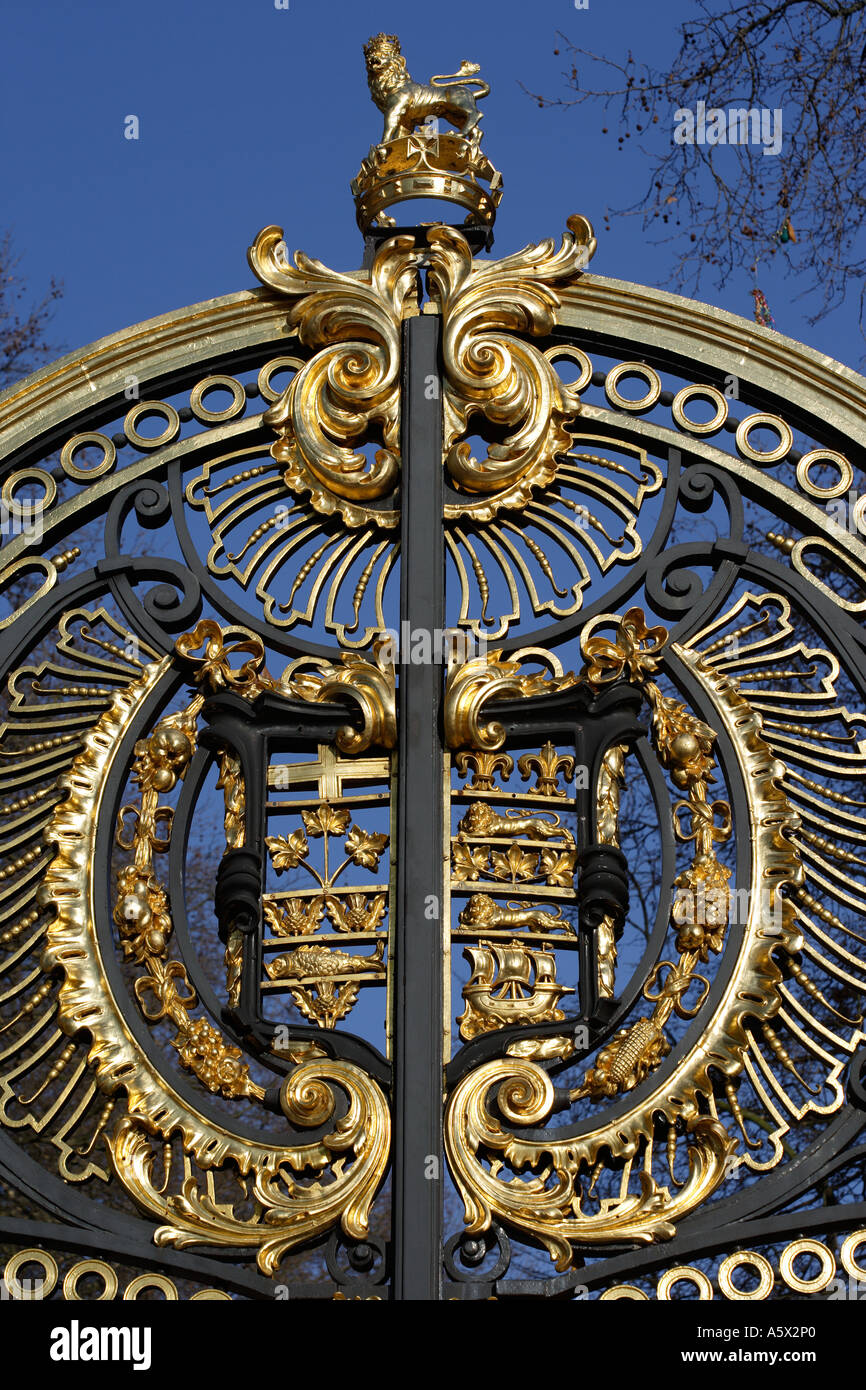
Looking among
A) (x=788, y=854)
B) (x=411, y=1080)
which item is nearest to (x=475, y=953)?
(x=411, y=1080)

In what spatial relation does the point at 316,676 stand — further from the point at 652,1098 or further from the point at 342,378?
the point at 652,1098

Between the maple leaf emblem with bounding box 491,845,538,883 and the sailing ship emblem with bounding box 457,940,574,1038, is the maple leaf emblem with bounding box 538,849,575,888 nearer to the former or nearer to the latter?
the maple leaf emblem with bounding box 491,845,538,883

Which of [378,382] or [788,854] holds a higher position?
[378,382]

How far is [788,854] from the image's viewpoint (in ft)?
15.3

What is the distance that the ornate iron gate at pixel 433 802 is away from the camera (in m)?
4.48

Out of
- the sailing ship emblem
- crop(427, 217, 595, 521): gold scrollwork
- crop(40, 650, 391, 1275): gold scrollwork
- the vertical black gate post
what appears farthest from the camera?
crop(427, 217, 595, 521): gold scrollwork

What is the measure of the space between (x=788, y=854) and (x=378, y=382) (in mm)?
1342

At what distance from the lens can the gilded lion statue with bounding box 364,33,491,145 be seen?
5355mm

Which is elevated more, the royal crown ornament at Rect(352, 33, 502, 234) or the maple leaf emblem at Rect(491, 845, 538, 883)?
the royal crown ornament at Rect(352, 33, 502, 234)

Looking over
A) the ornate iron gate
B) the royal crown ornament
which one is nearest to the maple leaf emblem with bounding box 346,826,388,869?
the ornate iron gate

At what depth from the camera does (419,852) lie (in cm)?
465

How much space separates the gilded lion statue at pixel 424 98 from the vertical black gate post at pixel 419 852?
452 mm

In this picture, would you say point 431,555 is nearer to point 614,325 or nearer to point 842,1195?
point 614,325
